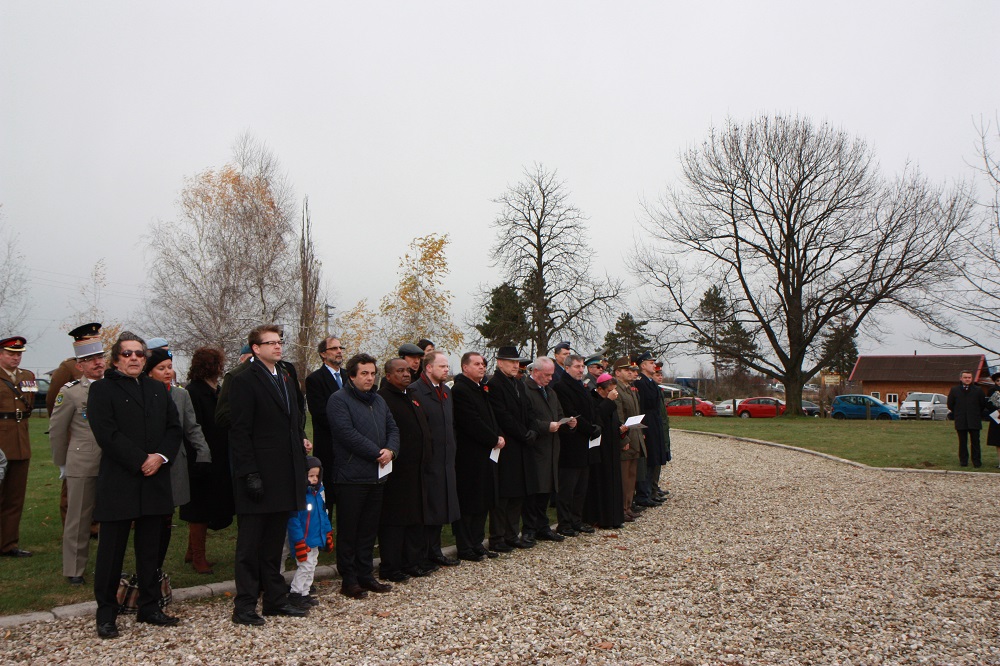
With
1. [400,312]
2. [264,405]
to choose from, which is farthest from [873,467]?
[400,312]

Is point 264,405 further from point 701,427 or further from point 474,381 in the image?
point 701,427

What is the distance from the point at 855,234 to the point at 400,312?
18.6 m

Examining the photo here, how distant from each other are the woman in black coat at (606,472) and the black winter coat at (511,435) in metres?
A: 1.43

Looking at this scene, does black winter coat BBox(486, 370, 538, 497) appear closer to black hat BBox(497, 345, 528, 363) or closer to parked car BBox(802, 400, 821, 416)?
black hat BBox(497, 345, 528, 363)

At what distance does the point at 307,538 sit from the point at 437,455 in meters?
1.49

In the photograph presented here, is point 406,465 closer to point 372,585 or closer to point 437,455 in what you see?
point 437,455

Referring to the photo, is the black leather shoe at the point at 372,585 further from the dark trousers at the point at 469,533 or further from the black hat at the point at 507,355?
the black hat at the point at 507,355

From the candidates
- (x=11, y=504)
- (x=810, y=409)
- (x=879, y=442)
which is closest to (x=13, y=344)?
(x=11, y=504)

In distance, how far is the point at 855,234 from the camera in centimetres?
3072

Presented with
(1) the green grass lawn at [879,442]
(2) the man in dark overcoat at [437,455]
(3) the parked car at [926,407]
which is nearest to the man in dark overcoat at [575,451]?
(2) the man in dark overcoat at [437,455]

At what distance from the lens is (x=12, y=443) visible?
6.83 meters

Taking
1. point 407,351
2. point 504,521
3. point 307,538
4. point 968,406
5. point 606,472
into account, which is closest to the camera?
point 307,538

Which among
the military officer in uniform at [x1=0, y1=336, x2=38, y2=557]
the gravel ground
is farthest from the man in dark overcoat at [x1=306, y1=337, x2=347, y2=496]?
the military officer in uniform at [x1=0, y1=336, x2=38, y2=557]

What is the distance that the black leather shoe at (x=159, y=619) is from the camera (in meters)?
5.03
